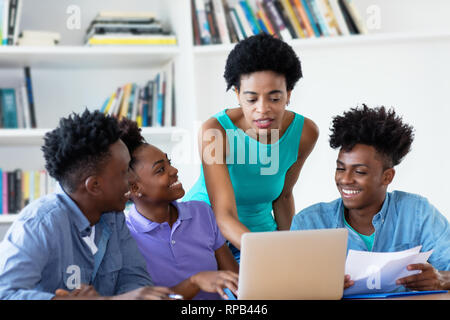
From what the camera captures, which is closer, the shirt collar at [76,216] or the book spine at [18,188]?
the shirt collar at [76,216]

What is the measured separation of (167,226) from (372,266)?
0.70 meters

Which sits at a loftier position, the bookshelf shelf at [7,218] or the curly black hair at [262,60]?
the curly black hair at [262,60]

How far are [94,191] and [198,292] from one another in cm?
44

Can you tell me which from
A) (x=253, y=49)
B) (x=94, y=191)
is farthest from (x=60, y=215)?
(x=253, y=49)

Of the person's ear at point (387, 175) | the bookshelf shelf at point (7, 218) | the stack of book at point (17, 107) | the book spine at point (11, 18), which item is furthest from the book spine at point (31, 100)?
the person's ear at point (387, 175)

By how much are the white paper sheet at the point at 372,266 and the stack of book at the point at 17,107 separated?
2.05m

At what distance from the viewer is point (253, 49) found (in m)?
1.93

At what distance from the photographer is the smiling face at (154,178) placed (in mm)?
1868

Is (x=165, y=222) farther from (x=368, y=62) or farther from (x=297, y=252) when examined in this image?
(x=368, y=62)

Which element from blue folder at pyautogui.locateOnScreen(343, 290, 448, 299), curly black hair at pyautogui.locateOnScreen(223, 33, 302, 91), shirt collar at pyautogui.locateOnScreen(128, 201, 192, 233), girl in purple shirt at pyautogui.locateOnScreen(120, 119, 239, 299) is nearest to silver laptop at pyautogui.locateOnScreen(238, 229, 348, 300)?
blue folder at pyautogui.locateOnScreen(343, 290, 448, 299)

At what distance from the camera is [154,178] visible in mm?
1881

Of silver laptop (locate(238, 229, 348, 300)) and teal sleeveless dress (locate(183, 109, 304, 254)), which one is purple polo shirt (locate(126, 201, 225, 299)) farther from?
silver laptop (locate(238, 229, 348, 300))

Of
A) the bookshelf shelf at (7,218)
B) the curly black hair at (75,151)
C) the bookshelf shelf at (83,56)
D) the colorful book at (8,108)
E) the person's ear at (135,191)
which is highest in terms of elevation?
the bookshelf shelf at (83,56)

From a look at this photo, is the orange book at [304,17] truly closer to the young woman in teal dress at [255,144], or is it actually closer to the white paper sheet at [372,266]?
the young woman in teal dress at [255,144]
